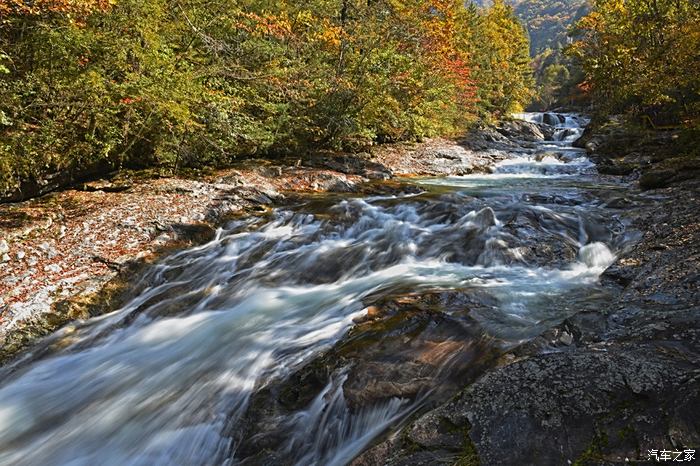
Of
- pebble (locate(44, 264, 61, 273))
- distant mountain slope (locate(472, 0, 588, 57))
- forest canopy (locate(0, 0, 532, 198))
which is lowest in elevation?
pebble (locate(44, 264, 61, 273))

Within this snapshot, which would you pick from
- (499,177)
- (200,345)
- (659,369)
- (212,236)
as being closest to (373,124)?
(499,177)

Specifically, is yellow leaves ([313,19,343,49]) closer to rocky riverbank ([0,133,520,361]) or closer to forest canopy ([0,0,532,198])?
forest canopy ([0,0,532,198])

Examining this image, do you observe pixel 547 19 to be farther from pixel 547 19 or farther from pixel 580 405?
pixel 580 405

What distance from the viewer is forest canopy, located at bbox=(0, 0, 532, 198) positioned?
720 cm

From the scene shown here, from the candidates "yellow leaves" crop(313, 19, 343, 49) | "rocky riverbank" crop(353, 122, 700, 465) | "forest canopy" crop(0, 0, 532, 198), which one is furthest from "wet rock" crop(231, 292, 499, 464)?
"yellow leaves" crop(313, 19, 343, 49)

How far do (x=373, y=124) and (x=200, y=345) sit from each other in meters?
11.6

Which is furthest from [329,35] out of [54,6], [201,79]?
[54,6]

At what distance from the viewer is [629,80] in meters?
13.5

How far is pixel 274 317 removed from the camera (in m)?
5.17

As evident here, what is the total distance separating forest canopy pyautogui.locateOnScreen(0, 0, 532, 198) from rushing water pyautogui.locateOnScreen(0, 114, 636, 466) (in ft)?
10.5

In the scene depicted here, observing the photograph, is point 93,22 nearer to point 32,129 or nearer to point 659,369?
point 32,129

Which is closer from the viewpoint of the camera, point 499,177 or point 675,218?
point 675,218

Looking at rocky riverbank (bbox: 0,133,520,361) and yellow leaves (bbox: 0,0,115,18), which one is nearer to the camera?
rocky riverbank (bbox: 0,133,520,361)

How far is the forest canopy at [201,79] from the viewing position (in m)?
7.20
